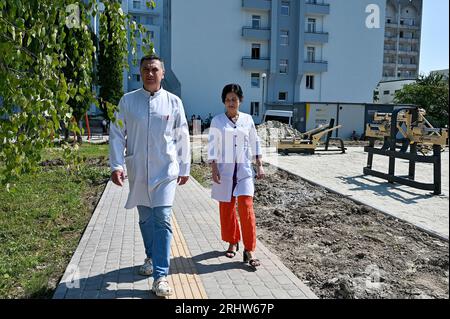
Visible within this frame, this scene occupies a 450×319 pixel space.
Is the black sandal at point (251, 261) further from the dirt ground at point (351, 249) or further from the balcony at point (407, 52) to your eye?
the balcony at point (407, 52)

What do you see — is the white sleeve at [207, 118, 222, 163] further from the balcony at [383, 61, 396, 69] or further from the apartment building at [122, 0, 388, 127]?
the balcony at [383, 61, 396, 69]

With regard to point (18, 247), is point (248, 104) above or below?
above

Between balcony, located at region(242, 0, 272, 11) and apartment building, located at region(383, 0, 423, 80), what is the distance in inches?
1828

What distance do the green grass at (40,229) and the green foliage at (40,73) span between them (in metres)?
0.46

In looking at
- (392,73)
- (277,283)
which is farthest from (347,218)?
(392,73)

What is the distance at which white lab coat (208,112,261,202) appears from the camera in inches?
186

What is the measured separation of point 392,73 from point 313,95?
48.3 meters

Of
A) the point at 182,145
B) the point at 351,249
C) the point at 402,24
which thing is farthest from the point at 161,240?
the point at 402,24

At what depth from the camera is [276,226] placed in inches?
266

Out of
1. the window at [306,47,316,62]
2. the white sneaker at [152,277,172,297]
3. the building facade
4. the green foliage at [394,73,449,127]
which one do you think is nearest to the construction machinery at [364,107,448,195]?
the white sneaker at [152,277,172,297]

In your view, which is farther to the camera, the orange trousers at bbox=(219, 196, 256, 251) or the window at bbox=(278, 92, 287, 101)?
the window at bbox=(278, 92, 287, 101)

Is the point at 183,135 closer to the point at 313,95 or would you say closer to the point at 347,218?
the point at 347,218

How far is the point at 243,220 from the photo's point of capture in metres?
4.63
